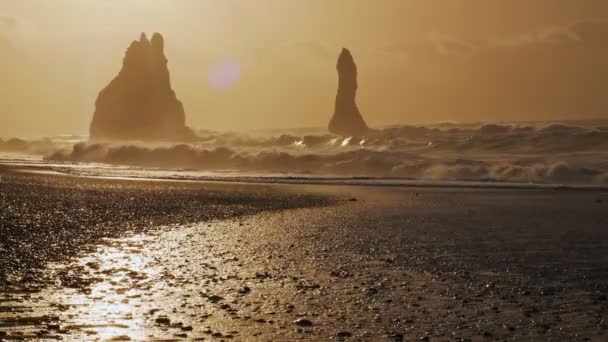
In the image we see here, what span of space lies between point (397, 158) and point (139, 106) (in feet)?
299

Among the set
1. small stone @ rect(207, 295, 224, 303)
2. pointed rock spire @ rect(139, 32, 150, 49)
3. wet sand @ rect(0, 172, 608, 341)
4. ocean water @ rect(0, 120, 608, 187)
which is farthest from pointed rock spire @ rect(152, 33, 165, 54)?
small stone @ rect(207, 295, 224, 303)

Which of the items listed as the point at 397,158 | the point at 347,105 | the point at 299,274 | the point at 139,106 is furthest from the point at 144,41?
the point at 299,274

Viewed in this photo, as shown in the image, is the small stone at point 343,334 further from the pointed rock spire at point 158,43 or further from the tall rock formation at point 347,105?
the pointed rock spire at point 158,43

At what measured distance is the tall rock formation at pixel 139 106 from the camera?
473ft

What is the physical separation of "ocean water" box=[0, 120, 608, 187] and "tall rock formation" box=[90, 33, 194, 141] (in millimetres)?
30200

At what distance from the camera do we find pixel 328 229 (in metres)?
22.2

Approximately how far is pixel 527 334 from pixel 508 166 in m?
55.0

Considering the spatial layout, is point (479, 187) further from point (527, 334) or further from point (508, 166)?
point (527, 334)

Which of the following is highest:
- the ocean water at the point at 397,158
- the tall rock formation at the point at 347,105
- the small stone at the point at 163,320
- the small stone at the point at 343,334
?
the tall rock formation at the point at 347,105

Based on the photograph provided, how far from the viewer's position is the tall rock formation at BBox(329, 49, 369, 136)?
123 m

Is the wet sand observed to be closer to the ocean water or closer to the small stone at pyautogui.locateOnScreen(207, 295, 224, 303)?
the small stone at pyautogui.locateOnScreen(207, 295, 224, 303)

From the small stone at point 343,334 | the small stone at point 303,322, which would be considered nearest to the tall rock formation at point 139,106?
the small stone at point 303,322

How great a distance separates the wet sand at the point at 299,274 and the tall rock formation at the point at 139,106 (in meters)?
119

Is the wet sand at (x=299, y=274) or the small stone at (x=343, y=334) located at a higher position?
the wet sand at (x=299, y=274)
